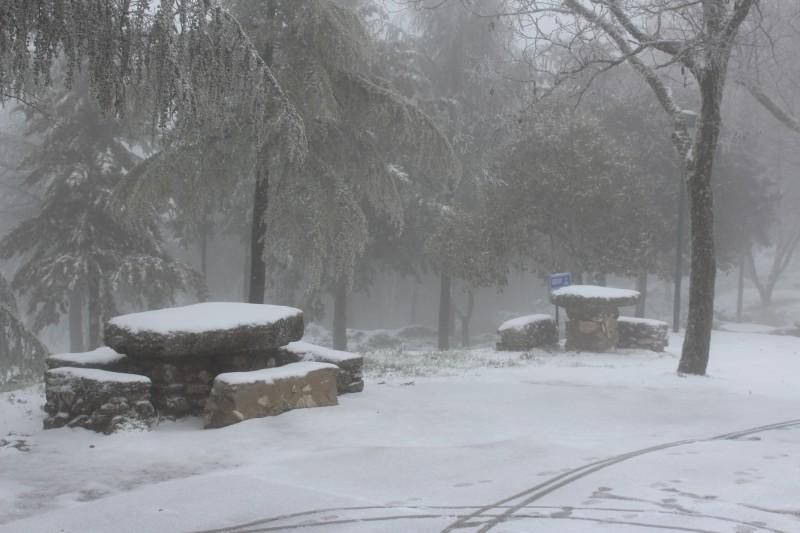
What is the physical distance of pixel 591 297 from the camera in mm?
15344

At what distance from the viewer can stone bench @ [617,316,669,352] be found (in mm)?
16016

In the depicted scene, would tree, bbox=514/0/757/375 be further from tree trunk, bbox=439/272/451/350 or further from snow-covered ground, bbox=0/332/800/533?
tree trunk, bbox=439/272/451/350

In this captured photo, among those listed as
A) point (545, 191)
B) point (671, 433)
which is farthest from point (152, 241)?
point (671, 433)

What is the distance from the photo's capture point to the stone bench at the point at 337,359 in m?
8.33

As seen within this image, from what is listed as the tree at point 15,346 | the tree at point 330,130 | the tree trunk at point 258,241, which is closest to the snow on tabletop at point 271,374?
the tree at point 330,130

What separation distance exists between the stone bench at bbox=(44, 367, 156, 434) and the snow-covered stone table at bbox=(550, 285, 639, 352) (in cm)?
1071

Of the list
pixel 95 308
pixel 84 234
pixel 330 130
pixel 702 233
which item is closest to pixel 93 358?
pixel 330 130

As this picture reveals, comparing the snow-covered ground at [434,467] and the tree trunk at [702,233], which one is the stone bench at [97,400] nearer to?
the snow-covered ground at [434,467]

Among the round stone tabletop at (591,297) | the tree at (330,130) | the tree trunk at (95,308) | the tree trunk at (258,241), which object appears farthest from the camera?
the tree trunk at (95,308)

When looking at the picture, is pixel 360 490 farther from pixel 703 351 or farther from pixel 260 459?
pixel 703 351

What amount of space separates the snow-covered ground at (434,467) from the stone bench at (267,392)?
0.16m

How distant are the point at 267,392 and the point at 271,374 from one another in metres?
0.19

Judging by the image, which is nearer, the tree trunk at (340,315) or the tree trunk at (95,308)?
the tree trunk at (95,308)

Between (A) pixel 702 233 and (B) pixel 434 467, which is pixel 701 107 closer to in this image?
(A) pixel 702 233
